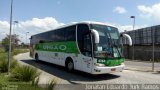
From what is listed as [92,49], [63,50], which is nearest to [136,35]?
[63,50]

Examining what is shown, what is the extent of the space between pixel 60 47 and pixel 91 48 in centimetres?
559

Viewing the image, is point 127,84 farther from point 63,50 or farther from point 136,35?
point 136,35

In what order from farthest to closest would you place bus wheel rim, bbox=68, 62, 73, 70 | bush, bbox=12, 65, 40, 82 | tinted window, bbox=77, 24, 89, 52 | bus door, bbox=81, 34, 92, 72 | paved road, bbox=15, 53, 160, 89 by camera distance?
bus wheel rim, bbox=68, 62, 73, 70, tinted window, bbox=77, 24, 89, 52, bus door, bbox=81, 34, 92, 72, paved road, bbox=15, 53, 160, 89, bush, bbox=12, 65, 40, 82

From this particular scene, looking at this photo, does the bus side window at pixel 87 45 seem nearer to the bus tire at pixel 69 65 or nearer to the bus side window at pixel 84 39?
the bus side window at pixel 84 39

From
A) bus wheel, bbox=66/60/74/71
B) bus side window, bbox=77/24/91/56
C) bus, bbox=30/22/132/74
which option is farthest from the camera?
bus wheel, bbox=66/60/74/71

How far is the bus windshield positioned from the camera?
Answer: 46.8ft

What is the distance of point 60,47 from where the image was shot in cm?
1948

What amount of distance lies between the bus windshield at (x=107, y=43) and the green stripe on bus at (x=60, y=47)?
7.62 ft

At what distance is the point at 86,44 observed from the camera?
1498cm

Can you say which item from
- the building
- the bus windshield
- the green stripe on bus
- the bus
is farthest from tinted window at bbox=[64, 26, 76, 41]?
the building

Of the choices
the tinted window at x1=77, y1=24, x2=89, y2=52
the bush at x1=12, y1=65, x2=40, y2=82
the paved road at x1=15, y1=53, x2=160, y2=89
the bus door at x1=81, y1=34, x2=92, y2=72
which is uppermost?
the tinted window at x1=77, y1=24, x2=89, y2=52

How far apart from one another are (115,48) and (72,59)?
3578mm

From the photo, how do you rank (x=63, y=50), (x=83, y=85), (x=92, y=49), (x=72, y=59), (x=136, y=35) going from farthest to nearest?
(x=136, y=35)
(x=63, y=50)
(x=72, y=59)
(x=92, y=49)
(x=83, y=85)

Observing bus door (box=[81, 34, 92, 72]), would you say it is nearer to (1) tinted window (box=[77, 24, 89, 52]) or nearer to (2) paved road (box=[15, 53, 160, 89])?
(1) tinted window (box=[77, 24, 89, 52])
